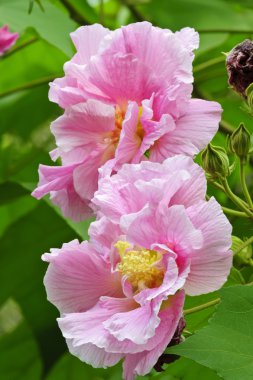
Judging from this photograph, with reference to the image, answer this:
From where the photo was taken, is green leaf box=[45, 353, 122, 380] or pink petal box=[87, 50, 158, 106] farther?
green leaf box=[45, 353, 122, 380]

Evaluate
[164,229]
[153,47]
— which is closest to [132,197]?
[164,229]

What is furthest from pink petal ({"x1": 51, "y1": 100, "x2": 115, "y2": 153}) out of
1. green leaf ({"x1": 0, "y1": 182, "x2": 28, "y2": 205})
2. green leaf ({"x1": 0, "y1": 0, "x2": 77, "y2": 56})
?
green leaf ({"x1": 0, "y1": 182, "x2": 28, "y2": 205})

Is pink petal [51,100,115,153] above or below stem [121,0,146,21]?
above

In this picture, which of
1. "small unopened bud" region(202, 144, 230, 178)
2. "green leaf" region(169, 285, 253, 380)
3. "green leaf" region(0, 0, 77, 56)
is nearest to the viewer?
"green leaf" region(169, 285, 253, 380)

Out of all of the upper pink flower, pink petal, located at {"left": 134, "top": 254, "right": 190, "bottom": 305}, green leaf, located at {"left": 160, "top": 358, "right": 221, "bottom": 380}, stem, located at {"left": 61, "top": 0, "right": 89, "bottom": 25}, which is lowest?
green leaf, located at {"left": 160, "top": 358, "right": 221, "bottom": 380}

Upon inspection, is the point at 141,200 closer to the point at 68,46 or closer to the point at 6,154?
the point at 68,46

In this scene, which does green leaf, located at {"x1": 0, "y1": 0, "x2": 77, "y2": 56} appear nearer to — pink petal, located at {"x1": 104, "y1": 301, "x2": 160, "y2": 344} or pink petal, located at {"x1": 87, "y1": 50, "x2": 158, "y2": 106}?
pink petal, located at {"x1": 87, "y1": 50, "x2": 158, "y2": 106}

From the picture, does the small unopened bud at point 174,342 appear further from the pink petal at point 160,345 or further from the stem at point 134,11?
the stem at point 134,11

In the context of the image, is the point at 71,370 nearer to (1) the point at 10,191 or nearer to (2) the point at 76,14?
(1) the point at 10,191
